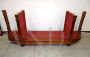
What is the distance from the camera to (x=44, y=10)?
292cm

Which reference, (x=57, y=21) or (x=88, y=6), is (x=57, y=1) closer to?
(x=57, y=21)

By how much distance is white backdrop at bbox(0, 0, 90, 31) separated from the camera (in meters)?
2.84

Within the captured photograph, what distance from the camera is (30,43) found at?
2549 millimetres

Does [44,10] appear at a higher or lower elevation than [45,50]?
higher

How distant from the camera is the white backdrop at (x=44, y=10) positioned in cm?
284

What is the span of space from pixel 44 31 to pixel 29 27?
0.42 metres

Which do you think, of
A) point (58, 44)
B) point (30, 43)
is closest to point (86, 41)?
point (58, 44)

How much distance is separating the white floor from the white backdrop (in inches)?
26.9

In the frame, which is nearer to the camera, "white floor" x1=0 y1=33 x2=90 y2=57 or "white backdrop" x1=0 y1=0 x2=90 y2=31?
"white floor" x1=0 y1=33 x2=90 y2=57

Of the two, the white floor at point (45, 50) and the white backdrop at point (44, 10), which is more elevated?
the white backdrop at point (44, 10)

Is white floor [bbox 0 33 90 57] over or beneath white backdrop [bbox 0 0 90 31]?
beneath

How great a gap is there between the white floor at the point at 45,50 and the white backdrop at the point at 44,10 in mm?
683

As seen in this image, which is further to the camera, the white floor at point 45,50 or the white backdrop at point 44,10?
the white backdrop at point 44,10

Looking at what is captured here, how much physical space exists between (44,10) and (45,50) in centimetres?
104
